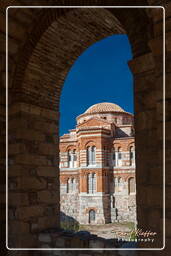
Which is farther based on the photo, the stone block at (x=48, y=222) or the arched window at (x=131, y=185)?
the arched window at (x=131, y=185)

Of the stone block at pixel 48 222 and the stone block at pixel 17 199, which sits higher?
the stone block at pixel 17 199

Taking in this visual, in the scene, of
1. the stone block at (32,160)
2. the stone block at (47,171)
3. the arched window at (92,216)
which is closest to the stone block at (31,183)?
the stone block at (47,171)

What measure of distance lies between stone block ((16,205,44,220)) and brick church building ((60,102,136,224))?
2211 centimetres

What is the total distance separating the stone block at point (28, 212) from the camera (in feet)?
16.3

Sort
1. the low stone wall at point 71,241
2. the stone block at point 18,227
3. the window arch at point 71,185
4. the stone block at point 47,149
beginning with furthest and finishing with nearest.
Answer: the window arch at point 71,185, the stone block at point 47,149, the stone block at point 18,227, the low stone wall at point 71,241

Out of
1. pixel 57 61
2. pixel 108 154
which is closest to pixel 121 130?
pixel 108 154

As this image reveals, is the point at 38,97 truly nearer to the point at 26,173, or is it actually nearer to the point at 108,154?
the point at 26,173

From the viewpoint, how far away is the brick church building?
27.0 metres

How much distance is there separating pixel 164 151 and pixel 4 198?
9.64 feet

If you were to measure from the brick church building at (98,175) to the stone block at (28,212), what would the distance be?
22.1 metres

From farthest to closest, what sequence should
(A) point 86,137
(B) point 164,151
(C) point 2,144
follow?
(A) point 86,137 < (C) point 2,144 < (B) point 164,151

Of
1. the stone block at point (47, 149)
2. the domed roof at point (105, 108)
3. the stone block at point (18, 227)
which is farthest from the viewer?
the domed roof at point (105, 108)

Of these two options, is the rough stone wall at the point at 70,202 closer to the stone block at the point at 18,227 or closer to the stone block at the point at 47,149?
the stone block at the point at 47,149

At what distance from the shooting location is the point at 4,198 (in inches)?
192
